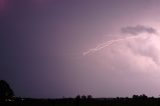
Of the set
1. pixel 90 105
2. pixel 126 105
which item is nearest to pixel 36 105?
pixel 90 105

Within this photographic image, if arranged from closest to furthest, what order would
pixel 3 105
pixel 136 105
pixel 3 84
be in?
pixel 136 105 < pixel 3 105 < pixel 3 84

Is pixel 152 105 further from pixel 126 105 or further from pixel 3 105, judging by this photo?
pixel 3 105

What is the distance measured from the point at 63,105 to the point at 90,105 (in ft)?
14.9

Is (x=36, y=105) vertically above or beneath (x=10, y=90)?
beneath

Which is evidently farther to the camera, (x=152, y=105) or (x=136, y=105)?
(x=136, y=105)

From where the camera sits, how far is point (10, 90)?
12850 centimetres

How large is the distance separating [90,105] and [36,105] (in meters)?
9.06

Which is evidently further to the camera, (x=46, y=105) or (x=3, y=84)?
(x=3, y=84)

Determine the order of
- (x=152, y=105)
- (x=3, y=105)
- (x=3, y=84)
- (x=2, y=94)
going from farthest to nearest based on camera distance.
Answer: (x=3, y=84), (x=2, y=94), (x=3, y=105), (x=152, y=105)

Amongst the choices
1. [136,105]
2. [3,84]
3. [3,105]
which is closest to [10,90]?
[3,84]

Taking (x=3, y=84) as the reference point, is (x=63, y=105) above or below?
below

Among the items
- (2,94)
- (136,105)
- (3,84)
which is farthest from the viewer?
(3,84)

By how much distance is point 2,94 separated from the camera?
121 m

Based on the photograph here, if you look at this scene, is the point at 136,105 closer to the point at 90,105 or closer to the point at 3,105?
the point at 90,105
